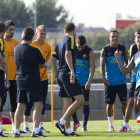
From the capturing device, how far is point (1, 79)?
7.82 m

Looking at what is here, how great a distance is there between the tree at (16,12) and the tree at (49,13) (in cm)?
305

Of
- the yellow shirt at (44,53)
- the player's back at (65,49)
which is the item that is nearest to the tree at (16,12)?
the yellow shirt at (44,53)

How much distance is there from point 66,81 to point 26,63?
0.85 m

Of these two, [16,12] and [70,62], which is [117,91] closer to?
[70,62]

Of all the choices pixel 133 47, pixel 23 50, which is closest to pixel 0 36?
pixel 23 50

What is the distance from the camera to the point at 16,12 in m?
67.4

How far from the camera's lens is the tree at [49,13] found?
71125 millimetres

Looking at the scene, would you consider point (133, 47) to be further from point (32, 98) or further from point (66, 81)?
point (32, 98)

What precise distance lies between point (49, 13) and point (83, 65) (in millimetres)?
62843

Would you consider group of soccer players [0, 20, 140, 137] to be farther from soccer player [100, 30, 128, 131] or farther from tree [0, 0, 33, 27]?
tree [0, 0, 33, 27]

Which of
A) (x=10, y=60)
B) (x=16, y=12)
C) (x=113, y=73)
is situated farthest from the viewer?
(x=16, y=12)

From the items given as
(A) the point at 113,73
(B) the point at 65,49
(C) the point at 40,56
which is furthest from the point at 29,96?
(A) the point at 113,73

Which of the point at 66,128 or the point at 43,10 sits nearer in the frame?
the point at 66,128

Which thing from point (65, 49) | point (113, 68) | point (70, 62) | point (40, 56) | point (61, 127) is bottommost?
point (61, 127)
